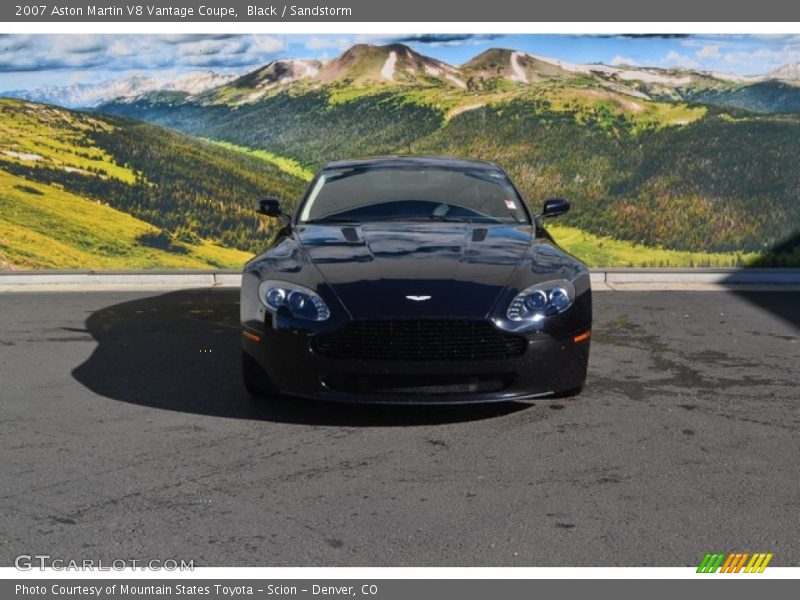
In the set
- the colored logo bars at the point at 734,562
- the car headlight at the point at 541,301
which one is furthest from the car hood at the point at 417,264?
the colored logo bars at the point at 734,562

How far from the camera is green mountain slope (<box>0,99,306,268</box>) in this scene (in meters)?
12.0

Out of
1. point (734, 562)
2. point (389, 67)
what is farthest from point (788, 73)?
point (734, 562)

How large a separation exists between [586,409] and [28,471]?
302 cm

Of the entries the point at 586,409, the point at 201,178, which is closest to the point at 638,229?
the point at 201,178

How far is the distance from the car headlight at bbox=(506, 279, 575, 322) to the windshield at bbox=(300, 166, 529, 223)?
1.40 meters

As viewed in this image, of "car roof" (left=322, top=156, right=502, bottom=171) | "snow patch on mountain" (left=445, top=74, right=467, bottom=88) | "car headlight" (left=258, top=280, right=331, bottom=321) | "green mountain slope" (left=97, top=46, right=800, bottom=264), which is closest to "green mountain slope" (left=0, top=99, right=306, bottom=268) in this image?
"green mountain slope" (left=97, top=46, right=800, bottom=264)

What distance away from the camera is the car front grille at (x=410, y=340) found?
18.7 ft

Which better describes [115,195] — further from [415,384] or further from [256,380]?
[415,384]

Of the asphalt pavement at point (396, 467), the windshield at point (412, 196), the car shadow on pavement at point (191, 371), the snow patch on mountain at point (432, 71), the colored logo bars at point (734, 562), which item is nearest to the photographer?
the colored logo bars at point (734, 562)

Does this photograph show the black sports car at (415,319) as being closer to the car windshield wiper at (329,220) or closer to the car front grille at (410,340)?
the car front grille at (410,340)

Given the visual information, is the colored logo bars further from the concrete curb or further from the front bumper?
the concrete curb

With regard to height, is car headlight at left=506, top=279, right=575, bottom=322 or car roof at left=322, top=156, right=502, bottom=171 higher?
car roof at left=322, top=156, right=502, bottom=171

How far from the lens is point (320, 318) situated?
5.79 m

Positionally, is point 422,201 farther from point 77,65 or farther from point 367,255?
point 77,65
